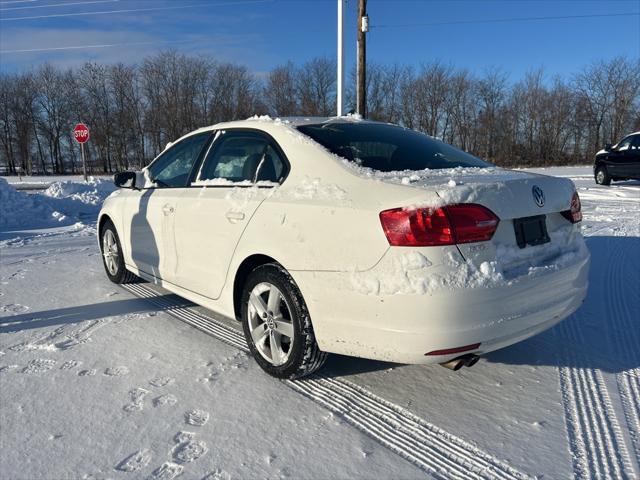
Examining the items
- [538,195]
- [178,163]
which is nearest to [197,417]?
[538,195]

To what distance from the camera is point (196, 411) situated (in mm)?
2555

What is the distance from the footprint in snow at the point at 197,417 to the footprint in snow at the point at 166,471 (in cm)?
32

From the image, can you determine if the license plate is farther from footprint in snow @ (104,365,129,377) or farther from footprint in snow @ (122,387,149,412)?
footprint in snow @ (104,365,129,377)

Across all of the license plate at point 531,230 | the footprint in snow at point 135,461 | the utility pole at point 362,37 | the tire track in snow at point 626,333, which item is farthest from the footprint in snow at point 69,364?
the utility pole at point 362,37

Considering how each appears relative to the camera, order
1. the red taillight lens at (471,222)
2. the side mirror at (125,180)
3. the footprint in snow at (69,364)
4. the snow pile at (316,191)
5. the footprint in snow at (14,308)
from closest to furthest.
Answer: the red taillight lens at (471,222), the snow pile at (316,191), the footprint in snow at (69,364), the footprint in snow at (14,308), the side mirror at (125,180)

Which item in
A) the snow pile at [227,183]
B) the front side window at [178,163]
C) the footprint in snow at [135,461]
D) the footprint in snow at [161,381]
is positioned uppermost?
the front side window at [178,163]

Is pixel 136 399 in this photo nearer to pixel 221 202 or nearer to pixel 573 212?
pixel 221 202

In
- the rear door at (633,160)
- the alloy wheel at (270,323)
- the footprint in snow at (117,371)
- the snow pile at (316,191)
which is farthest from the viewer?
the rear door at (633,160)

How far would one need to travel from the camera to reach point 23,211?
9.98m

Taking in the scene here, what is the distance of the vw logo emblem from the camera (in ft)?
8.57

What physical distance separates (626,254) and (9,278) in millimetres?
Result: 7373

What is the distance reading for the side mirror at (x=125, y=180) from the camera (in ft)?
14.8

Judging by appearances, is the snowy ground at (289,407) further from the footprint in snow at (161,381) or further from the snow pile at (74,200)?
the snow pile at (74,200)

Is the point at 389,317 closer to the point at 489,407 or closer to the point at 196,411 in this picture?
the point at 489,407
